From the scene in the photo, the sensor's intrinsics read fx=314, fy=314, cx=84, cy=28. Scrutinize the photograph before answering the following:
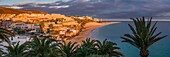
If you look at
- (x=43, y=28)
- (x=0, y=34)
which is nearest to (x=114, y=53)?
(x=0, y=34)

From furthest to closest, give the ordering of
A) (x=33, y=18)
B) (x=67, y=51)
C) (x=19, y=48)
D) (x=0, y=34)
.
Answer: (x=33, y=18) < (x=67, y=51) < (x=19, y=48) < (x=0, y=34)

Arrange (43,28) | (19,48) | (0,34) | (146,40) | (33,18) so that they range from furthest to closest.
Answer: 1. (33,18)
2. (43,28)
3. (19,48)
4. (146,40)
5. (0,34)

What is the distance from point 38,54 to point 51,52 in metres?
1.32

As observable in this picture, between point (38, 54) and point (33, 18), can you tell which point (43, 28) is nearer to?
point (33, 18)

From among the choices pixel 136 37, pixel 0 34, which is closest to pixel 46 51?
pixel 0 34

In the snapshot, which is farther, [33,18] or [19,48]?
[33,18]

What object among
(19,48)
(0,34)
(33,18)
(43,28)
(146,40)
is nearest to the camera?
(0,34)

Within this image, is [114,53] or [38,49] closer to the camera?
[38,49]

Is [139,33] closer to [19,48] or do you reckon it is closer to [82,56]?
[82,56]

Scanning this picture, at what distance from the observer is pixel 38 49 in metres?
29.2

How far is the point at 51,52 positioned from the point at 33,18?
16837 centimetres

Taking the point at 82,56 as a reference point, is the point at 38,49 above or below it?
above

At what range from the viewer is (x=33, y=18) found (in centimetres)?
19512

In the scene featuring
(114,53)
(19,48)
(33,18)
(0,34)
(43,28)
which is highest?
(0,34)
